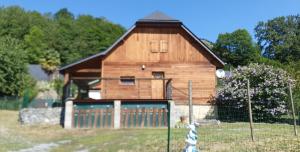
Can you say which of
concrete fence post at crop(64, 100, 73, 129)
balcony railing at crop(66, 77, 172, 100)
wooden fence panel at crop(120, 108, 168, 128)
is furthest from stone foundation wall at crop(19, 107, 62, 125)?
wooden fence panel at crop(120, 108, 168, 128)

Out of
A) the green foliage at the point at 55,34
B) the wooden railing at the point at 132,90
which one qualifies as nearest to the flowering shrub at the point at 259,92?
the wooden railing at the point at 132,90

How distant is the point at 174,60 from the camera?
27609 millimetres

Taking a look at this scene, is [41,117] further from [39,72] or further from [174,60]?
[39,72]

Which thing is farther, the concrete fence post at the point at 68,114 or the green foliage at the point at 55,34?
the green foliage at the point at 55,34

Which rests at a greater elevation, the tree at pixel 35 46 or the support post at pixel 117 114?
the tree at pixel 35 46

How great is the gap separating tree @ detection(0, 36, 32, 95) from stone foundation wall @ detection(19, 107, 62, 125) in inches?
767

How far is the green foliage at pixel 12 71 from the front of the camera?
4241 centimetres

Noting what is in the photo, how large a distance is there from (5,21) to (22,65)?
1458 inches

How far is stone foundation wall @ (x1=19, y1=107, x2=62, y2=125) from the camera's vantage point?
78.3ft

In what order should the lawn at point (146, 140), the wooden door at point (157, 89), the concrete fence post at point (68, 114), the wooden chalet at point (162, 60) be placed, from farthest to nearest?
the wooden chalet at point (162, 60), the wooden door at point (157, 89), the concrete fence post at point (68, 114), the lawn at point (146, 140)

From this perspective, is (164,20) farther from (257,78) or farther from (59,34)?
(59,34)

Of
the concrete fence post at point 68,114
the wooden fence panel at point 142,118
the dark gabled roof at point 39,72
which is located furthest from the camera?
the dark gabled roof at point 39,72

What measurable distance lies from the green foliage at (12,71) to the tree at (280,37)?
134ft

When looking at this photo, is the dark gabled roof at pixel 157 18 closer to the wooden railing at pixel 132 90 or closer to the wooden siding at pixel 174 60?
the wooden siding at pixel 174 60
